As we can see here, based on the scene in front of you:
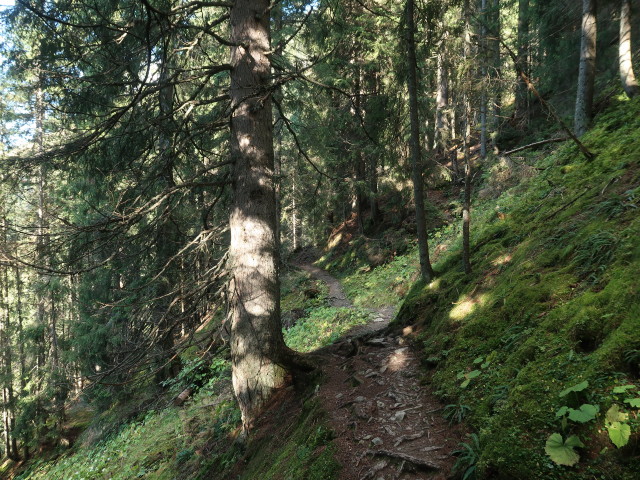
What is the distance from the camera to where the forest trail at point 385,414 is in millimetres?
2848

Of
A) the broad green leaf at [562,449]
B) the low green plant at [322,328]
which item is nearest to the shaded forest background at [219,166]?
the broad green leaf at [562,449]

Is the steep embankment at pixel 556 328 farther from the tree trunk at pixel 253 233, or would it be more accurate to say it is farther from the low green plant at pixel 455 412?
the tree trunk at pixel 253 233

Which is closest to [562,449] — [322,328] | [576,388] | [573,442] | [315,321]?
[573,442]

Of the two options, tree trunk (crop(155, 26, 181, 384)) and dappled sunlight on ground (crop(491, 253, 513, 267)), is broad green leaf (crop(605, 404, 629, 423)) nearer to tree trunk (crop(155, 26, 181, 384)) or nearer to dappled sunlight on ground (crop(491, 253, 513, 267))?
dappled sunlight on ground (crop(491, 253, 513, 267))

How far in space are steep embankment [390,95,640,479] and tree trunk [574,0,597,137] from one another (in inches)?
96.0

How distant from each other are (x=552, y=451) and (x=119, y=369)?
447 cm

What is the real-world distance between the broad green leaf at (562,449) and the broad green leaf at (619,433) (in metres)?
0.20

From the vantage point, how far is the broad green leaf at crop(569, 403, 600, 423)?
79.7 inches

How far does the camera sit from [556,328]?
3.05 m

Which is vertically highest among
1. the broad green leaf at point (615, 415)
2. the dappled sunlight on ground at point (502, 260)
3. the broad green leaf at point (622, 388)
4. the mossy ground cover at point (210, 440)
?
the dappled sunlight on ground at point (502, 260)

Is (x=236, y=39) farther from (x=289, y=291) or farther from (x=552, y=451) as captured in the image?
(x=289, y=291)

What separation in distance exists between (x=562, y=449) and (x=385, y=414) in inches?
78.4

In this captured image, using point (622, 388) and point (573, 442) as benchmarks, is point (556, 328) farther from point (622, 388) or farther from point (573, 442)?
point (573, 442)

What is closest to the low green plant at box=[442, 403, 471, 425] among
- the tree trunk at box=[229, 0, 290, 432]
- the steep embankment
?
the steep embankment
